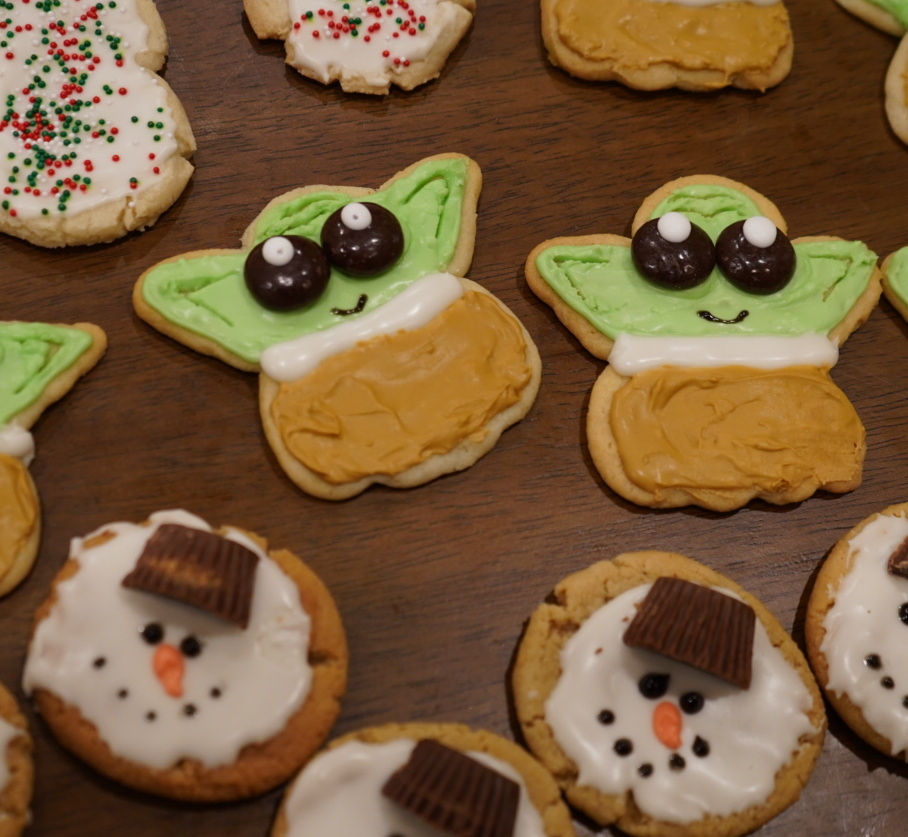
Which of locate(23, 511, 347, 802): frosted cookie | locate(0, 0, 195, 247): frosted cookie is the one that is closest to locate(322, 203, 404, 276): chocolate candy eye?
locate(0, 0, 195, 247): frosted cookie

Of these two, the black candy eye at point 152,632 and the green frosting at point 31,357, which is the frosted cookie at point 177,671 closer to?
the black candy eye at point 152,632

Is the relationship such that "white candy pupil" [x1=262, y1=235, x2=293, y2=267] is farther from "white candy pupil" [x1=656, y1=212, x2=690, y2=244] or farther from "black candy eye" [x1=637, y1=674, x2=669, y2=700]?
"black candy eye" [x1=637, y1=674, x2=669, y2=700]

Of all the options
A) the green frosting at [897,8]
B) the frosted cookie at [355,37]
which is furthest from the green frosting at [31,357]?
the green frosting at [897,8]

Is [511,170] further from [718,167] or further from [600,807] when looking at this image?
[600,807]

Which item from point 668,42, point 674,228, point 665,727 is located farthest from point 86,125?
point 665,727

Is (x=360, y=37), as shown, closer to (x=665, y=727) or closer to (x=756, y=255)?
(x=756, y=255)

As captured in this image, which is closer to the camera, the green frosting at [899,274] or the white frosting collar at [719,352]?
the white frosting collar at [719,352]

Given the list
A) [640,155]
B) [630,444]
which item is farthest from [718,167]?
[630,444]
